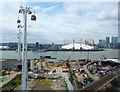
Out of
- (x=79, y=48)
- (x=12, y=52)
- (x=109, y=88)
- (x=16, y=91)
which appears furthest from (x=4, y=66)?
(x=79, y=48)

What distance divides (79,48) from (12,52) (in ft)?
19.1

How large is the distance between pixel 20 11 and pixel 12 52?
14354 mm

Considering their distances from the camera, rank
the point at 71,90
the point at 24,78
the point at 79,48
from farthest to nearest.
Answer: the point at 79,48
the point at 71,90
the point at 24,78

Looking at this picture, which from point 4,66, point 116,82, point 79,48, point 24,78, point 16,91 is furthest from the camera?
point 79,48

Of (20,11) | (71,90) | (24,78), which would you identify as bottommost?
(71,90)

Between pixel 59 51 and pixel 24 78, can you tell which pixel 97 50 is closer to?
pixel 59 51

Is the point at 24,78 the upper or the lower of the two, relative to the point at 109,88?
upper

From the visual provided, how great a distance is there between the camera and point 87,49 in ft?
63.7

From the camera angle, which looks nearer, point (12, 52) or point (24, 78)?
point (24, 78)

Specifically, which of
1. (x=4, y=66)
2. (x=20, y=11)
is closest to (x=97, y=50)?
(x=4, y=66)

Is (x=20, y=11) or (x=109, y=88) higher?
(x=20, y=11)

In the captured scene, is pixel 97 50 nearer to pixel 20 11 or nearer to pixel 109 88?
pixel 109 88

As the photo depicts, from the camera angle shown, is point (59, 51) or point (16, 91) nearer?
point (16, 91)

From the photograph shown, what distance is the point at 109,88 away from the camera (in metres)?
4.29
